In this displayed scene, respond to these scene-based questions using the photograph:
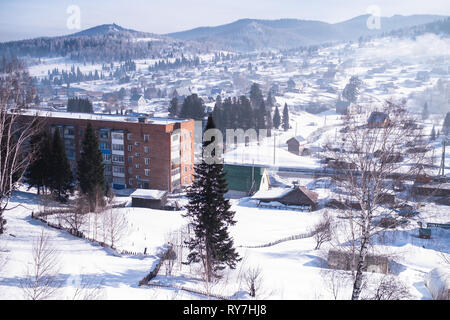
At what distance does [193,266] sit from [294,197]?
39.7ft

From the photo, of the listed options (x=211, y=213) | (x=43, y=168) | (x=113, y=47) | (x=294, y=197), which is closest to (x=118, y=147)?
(x=43, y=168)

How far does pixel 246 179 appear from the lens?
25.6 m

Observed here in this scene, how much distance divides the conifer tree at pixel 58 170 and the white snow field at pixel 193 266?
121 centimetres

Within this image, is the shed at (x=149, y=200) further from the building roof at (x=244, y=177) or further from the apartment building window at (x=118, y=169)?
the building roof at (x=244, y=177)

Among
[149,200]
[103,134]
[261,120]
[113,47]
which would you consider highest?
[113,47]

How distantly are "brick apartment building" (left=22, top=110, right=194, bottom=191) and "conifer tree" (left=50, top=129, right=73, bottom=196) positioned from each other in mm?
5721

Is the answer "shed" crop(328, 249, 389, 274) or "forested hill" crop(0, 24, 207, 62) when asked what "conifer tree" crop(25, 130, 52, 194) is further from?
"forested hill" crop(0, 24, 207, 62)

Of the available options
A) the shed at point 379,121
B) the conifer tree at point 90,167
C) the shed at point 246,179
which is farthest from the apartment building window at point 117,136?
the shed at point 379,121

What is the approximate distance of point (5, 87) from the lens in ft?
27.9

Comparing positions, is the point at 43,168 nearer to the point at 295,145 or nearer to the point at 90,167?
the point at 90,167

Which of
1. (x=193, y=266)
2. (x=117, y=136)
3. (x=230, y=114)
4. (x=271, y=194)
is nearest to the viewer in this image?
(x=193, y=266)

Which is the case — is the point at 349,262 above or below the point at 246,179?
above

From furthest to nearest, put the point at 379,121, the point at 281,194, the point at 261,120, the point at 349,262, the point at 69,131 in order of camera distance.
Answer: the point at 261,120 → the point at 69,131 → the point at 281,194 → the point at 349,262 → the point at 379,121

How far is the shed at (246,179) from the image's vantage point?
25.2 meters
